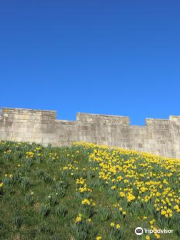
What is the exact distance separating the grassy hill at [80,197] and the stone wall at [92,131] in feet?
20.9

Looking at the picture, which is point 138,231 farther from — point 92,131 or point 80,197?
point 92,131

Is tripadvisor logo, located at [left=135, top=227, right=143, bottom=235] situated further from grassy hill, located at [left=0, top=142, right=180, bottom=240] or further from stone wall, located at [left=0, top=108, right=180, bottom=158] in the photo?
stone wall, located at [left=0, top=108, right=180, bottom=158]

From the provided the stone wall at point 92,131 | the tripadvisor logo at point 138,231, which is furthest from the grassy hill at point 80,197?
the stone wall at point 92,131

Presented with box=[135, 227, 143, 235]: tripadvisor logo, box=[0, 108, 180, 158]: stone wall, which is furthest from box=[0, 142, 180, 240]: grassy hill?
box=[0, 108, 180, 158]: stone wall

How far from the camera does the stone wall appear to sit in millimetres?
16641

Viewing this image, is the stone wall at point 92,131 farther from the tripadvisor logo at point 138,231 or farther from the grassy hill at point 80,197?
the tripadvisor logo at point 138,231

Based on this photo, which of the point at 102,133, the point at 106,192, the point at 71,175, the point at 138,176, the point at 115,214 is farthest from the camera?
the point at 102,133

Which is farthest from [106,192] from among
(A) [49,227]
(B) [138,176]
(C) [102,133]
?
(C) [102,133]

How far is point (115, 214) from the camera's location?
6496 millimetres

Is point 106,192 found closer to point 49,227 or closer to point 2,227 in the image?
point 49,227

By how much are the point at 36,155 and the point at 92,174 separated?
8.10ft

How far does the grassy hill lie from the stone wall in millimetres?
6357

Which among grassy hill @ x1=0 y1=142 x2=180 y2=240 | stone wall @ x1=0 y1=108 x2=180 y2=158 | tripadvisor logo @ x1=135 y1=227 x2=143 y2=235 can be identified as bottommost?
tripadvisor logo @ x1=135 y1=227 x2=143 y2=235

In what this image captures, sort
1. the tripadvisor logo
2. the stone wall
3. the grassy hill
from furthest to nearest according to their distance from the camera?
the stone wall
the tripadvisor logo
the grassy hill
